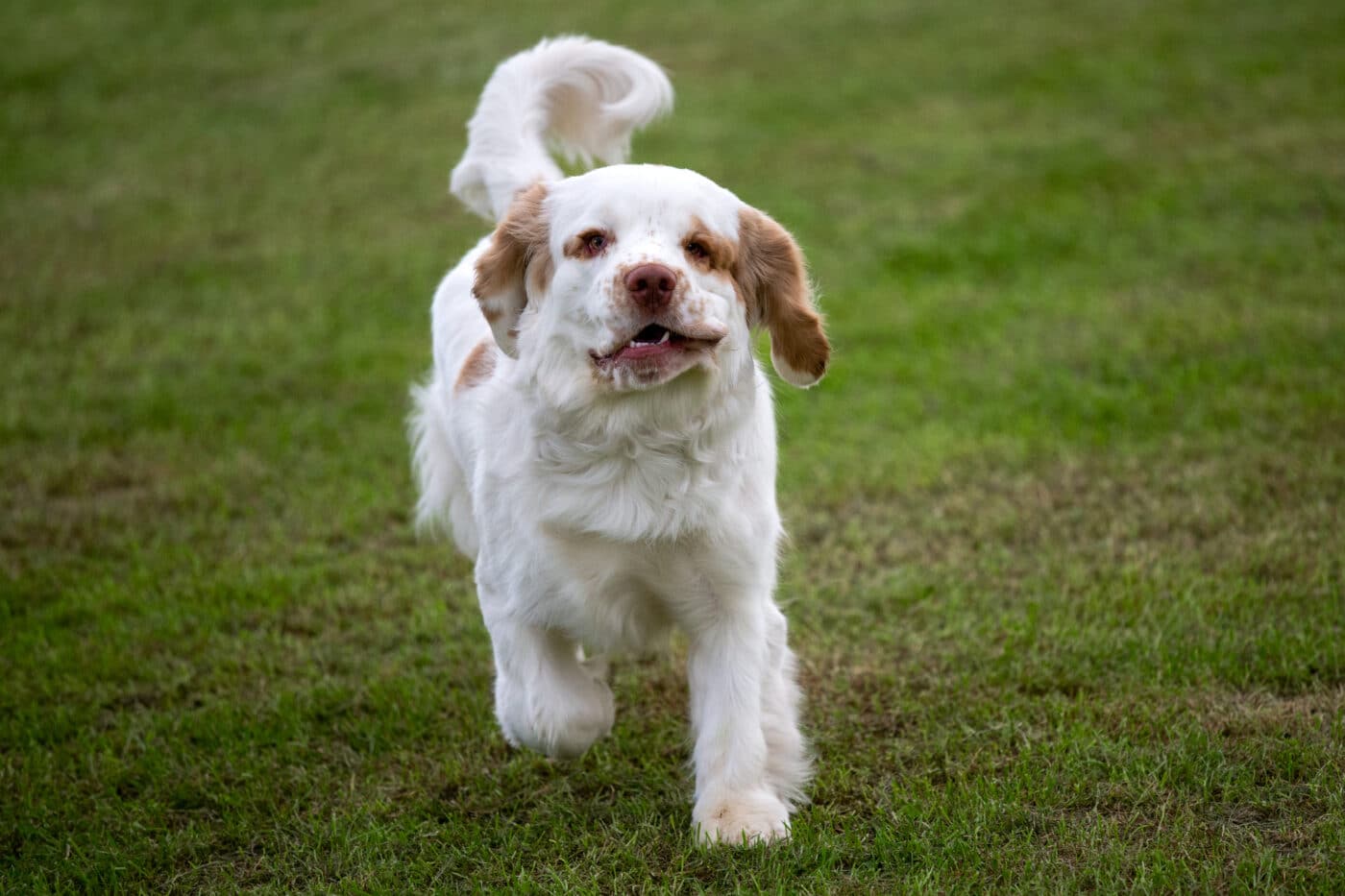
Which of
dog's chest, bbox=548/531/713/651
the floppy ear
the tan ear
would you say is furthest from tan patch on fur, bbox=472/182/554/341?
dog's chest, bbox=548/531/713/651

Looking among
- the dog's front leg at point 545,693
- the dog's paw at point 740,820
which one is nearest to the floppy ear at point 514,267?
the dog's front leg at point 545,693

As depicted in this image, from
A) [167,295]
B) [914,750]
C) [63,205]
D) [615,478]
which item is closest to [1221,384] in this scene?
[914,750]

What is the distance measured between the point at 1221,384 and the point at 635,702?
3603mm

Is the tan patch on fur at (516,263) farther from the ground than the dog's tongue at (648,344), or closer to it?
farther from the ground

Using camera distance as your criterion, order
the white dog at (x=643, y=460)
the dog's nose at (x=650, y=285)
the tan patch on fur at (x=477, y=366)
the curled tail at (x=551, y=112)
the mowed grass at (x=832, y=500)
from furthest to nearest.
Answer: the curled tail at (x=551, y=112)
the tan patch on fur at (x=477, y=366)
the mowed grass at (x=832, y=500)
the white dog at (x=643, y=460)
the dog's nose at (x=650, y=285)

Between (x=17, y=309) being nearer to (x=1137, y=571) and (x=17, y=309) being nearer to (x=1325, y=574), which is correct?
(x=1137, y=571)

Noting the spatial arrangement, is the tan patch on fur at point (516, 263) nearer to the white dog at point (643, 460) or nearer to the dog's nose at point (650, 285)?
the white dog at point (643, 460)

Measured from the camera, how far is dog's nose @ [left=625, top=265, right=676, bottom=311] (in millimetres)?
3051

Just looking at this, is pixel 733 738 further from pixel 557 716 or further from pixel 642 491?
pixel 642 491

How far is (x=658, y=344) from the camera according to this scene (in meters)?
3.14

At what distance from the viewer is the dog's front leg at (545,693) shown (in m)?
3.59

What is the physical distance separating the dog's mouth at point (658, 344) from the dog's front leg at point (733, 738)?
72 centimetres

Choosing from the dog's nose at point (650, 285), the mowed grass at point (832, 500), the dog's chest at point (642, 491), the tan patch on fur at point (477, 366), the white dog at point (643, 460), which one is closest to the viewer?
the dog's nose at point (650, 285)

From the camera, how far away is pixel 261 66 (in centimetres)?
1453
